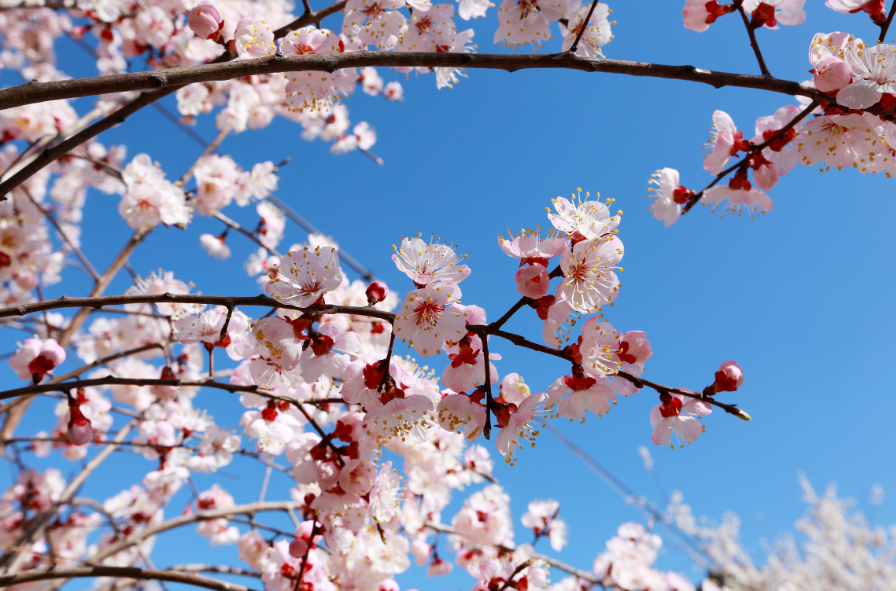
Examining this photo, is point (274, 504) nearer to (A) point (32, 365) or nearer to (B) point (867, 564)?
(A) point (32, 365)

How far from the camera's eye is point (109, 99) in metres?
3.45

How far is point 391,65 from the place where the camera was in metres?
1.25

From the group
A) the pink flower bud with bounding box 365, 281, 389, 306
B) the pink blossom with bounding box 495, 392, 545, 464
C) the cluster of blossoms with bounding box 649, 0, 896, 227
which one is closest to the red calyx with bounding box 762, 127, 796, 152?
the cluster of blossoms with bounding box 649, 0, 896, 227

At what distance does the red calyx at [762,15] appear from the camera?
5.36 feet

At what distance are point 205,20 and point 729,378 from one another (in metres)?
1.96

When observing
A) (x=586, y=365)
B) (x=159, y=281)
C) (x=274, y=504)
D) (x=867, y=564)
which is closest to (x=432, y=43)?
(x=586, y=365)

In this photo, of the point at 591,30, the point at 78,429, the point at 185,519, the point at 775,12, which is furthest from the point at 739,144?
the point at 185,519

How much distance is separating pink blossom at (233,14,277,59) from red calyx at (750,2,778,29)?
161cm

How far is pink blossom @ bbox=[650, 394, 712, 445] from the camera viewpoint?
138cm

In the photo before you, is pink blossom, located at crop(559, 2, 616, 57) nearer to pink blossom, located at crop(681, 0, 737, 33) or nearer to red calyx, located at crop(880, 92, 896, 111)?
pink blossom, located at crop(681, 0, 737, 33)

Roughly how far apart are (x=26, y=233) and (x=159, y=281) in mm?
1761

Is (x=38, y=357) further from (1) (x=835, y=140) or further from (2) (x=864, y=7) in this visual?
(2) (x=864, y=7)

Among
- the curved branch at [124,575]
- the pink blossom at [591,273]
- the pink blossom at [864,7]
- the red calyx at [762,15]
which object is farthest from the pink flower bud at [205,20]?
the pink blossom at [864,7]

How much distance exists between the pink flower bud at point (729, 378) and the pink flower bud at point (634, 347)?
0.66 feet
